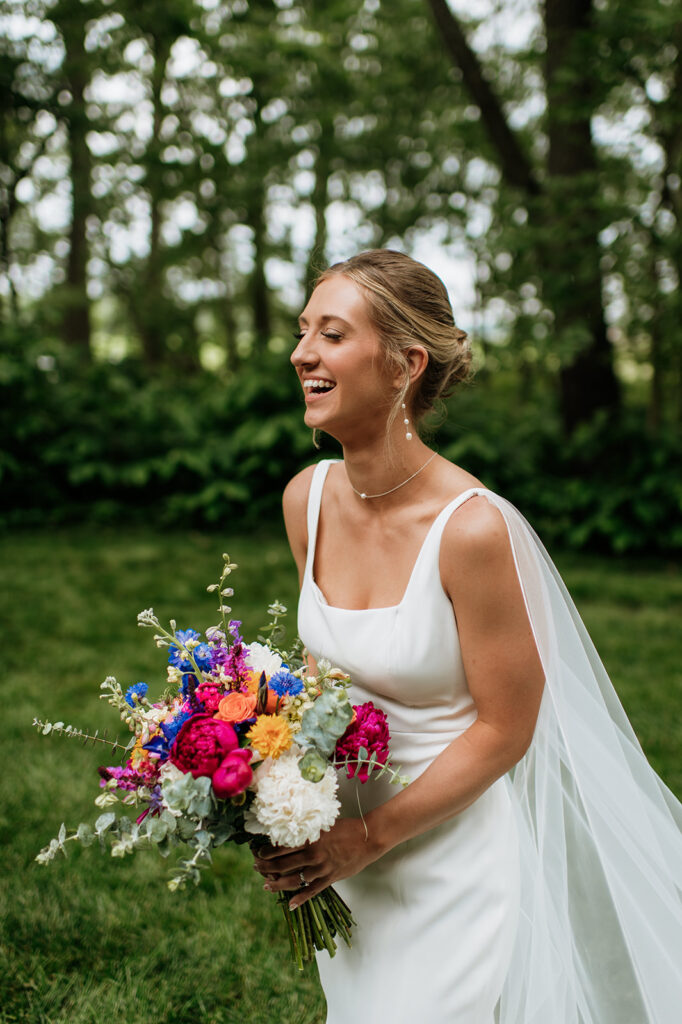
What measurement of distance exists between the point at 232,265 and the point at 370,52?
Answer: 6806 millimetres

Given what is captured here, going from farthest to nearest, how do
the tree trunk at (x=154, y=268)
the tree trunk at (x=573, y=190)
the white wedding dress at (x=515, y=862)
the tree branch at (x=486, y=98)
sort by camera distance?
the tree trunk at (x=154, y=268)
the tree branch at (x=486, y=98)
the tree trunk at (x=573, y=190)
the white wedding dress at (x=515, y=862)

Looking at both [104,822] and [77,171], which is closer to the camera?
[104,822]

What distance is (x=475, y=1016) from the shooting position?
1987mm

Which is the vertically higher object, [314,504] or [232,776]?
[314,504]

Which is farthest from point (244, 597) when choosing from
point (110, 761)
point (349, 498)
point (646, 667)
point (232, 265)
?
point (232, 265)

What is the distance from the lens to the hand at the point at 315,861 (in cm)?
179

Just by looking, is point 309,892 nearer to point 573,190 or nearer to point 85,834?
point 85,834

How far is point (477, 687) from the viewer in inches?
77.3

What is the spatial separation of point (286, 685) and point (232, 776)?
239mm

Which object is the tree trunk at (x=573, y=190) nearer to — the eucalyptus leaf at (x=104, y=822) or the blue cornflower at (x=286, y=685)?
the blue cornflower at (x=286, y=685)

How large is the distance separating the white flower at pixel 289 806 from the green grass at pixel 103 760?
4.96 ft

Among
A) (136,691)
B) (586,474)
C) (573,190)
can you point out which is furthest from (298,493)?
(586,474)

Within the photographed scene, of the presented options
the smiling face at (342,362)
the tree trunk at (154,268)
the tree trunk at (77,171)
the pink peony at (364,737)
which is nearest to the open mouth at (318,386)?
the smiling face at (342,362)

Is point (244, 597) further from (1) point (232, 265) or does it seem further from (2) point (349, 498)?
(1) point (232, 265)
